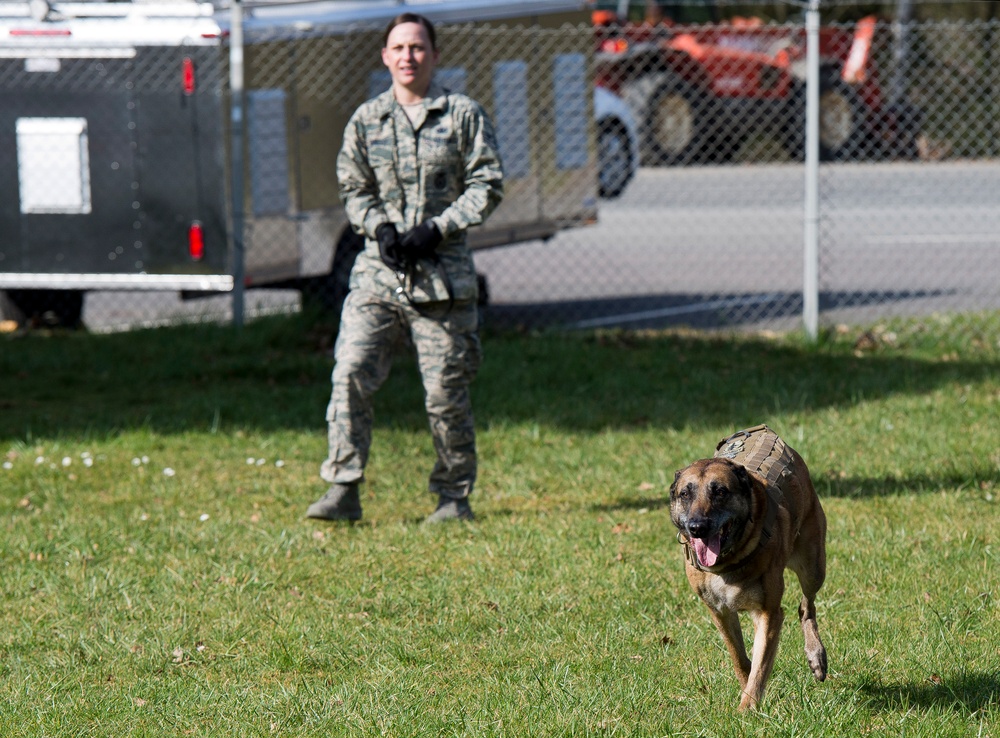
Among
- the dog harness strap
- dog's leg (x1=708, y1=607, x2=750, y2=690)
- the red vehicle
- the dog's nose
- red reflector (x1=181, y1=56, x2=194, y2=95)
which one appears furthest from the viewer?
the red vehicle

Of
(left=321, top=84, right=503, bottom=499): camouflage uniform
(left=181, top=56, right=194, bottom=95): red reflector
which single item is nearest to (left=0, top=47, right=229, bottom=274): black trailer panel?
(left=181, top=56, right=194, bottom=95): red reflector

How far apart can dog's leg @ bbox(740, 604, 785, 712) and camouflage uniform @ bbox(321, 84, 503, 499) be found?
2.27m

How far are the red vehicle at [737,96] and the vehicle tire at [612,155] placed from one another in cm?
220

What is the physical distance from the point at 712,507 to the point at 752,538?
20cm

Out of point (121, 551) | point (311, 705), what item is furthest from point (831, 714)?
point (121, 551)

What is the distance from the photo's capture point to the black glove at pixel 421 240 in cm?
521

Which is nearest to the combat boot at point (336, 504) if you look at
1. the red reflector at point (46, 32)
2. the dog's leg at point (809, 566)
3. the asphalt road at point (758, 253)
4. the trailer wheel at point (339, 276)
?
the dog's leg at point (809, 566)

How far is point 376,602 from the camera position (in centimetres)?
474

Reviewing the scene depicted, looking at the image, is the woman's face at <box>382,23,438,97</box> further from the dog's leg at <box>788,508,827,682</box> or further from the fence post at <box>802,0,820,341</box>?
the fence post at <box>802,0,820,341</box>

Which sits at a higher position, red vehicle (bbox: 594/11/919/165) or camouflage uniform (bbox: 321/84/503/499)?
red vehicle (bbox: 594/11/919/165)

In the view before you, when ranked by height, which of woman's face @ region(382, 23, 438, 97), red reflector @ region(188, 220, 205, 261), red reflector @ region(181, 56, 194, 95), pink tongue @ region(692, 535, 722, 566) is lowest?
pink tongue @ region(692, 535, 722, 566)

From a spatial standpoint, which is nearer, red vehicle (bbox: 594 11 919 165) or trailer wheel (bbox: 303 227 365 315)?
trailer wheel (bbox: 303 227 365 315)

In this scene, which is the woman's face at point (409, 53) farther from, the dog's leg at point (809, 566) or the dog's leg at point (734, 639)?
the dog's leg at point (734, 639)

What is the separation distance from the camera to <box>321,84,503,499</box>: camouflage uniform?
5391 mm
